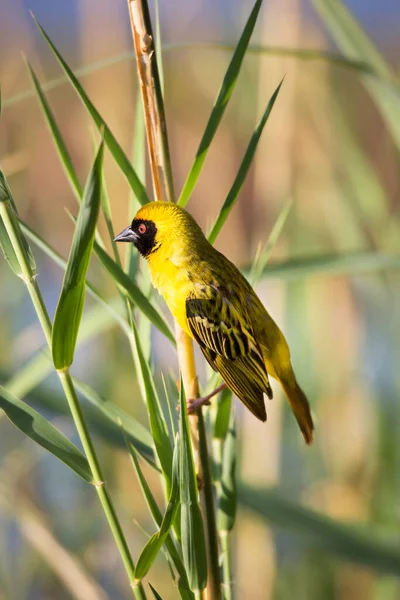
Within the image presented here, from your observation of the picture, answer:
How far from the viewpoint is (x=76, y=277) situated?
1.73ft

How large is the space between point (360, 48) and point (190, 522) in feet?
2.05

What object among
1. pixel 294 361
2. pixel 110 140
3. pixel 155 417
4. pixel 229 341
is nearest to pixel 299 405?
pixel 229 341

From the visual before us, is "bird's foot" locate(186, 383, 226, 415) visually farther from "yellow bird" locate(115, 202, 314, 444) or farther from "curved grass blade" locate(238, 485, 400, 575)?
"curved grass blade" locate(238, 485, 400, 575)

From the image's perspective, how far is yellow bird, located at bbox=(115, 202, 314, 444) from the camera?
843 mm

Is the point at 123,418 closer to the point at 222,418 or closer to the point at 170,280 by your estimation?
the point at 222,418

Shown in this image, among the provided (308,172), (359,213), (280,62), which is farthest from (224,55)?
(359,213)

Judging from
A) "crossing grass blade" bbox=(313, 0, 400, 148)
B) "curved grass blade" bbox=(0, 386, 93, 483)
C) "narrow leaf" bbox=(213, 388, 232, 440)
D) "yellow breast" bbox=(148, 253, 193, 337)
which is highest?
"crossing grass blade" bbox=(313, 0, 400, 148)

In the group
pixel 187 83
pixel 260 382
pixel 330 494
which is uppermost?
pixel 187 83

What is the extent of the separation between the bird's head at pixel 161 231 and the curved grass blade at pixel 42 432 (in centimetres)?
23

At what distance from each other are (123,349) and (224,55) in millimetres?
1131

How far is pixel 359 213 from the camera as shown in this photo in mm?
1635

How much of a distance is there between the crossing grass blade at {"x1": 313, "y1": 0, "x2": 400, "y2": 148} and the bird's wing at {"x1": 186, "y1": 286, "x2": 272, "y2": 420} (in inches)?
12.9

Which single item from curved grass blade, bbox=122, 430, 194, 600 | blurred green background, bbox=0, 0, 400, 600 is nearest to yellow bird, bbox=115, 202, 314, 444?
curved grass blade, bbox=122, 430, 194, 600

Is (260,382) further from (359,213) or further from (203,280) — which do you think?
(359,213)
